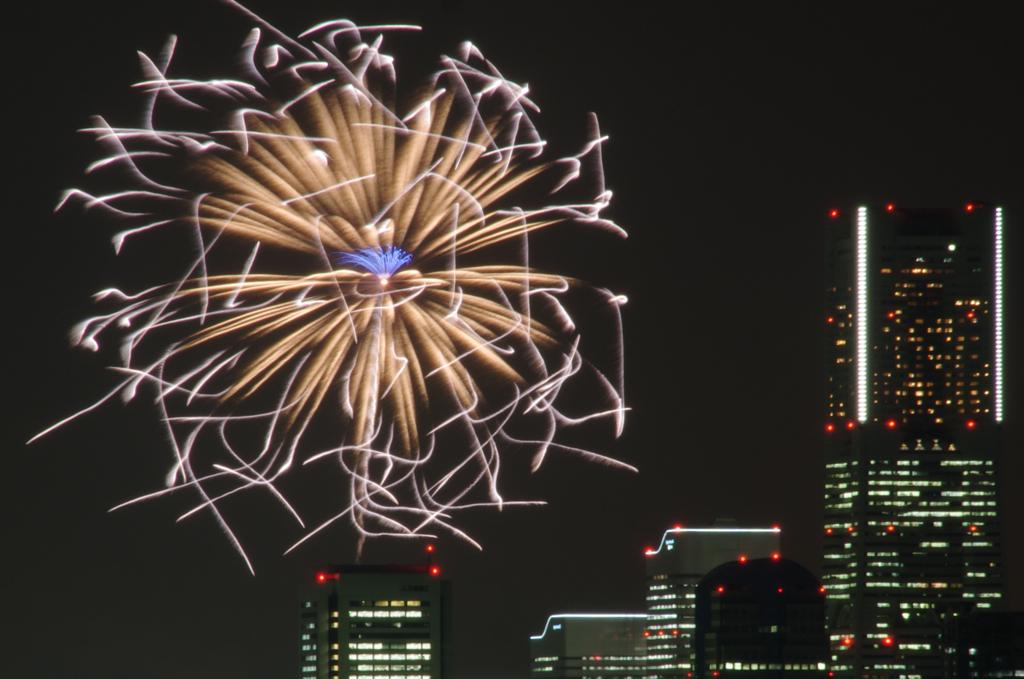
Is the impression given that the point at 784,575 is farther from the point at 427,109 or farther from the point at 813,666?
the point at 427,109

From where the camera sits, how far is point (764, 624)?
505 ft

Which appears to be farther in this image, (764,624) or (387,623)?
(764,624)

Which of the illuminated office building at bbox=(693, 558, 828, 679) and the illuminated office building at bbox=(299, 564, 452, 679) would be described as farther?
the illuminated office building at bbox=(693, 558, 828, 679)

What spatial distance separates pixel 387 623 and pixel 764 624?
2566 cm

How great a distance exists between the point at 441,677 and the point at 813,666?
25662 mm

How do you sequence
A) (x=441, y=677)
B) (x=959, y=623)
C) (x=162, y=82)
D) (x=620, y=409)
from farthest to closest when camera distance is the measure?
(x=959, y=623) < (x=441, y=677) < (x=620, y=409) < (x=162, y=82)

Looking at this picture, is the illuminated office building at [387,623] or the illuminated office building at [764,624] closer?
the illuminated office building at [387,623]

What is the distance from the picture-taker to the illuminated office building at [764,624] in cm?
15300

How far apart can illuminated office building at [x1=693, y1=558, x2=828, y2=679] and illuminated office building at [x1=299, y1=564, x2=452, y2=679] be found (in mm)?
19029

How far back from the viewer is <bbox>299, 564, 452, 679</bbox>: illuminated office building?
14688 cm

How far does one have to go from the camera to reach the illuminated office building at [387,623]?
147 meters

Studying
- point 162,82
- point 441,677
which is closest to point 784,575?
point 441,677

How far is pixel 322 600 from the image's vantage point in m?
151

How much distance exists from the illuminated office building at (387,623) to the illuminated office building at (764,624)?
1903cm
